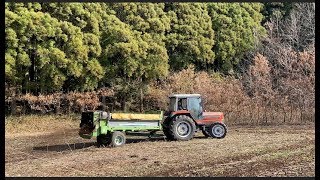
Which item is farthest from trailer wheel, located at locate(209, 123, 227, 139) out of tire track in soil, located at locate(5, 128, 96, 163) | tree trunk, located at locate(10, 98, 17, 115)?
tree trunk, located at locate(10, 98, 17, 115)

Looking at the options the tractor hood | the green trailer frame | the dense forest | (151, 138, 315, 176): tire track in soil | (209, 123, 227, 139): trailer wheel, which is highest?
the dense forest

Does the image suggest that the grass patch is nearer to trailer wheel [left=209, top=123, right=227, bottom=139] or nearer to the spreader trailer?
the spreader trailer

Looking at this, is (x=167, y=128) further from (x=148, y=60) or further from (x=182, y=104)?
(x=148, y=60)

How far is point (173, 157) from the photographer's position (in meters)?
10.6

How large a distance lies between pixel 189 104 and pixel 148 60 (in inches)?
416

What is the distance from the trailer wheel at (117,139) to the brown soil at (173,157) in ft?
0.88

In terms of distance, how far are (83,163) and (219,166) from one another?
119 inches

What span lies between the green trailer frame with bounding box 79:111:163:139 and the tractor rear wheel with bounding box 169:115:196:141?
0.58 metres

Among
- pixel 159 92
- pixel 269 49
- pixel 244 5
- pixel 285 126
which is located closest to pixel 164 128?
pixel 285 126

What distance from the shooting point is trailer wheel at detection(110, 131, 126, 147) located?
1278 centimetres

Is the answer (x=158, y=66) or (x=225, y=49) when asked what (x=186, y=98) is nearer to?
(x=158, y=66)

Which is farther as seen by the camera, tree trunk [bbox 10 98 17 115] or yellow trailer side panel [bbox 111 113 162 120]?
tree trunk [bbox 10 98 17 115]

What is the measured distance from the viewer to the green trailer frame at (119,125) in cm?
1257

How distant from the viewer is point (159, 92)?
23.4m
